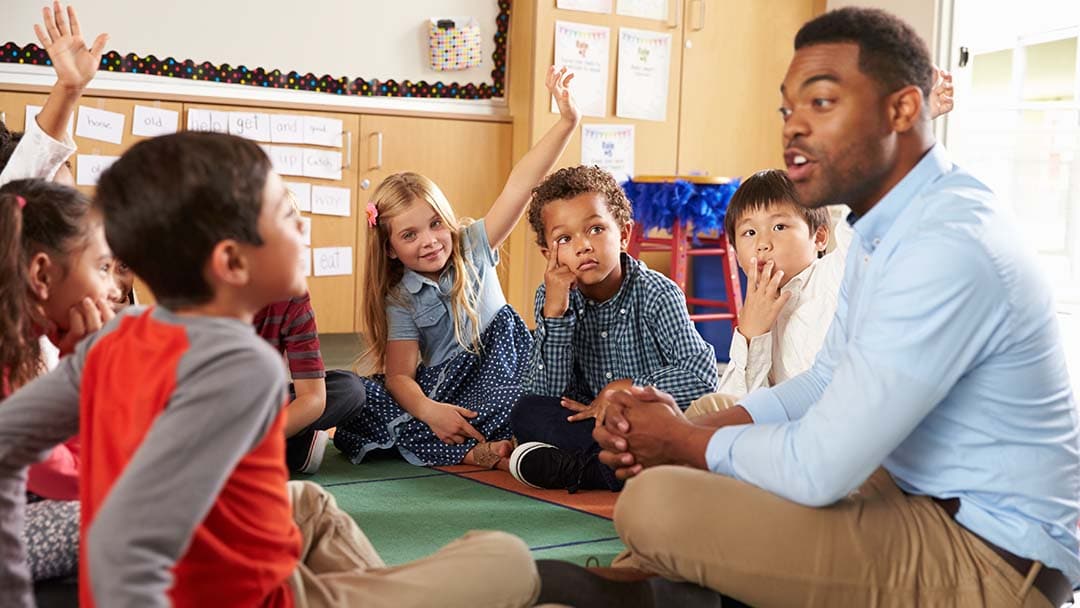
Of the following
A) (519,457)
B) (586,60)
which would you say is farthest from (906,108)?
(586,60)

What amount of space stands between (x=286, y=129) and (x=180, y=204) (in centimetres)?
311

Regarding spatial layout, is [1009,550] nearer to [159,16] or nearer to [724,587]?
[724,587]

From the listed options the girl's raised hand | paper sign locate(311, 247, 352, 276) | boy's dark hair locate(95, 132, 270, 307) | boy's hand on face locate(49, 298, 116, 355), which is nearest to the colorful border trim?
paper sign locate(311, 247, 352, 276)

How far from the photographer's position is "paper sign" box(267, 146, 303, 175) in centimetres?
396

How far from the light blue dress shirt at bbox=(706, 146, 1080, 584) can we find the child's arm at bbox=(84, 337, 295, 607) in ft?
2.10

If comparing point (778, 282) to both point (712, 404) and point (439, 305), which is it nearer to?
point (712, 404)

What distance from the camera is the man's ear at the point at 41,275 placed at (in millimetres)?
1450

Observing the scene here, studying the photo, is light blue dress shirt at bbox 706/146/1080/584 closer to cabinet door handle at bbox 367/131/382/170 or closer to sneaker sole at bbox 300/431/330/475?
sneaker sole at bbox 300/431/330/475

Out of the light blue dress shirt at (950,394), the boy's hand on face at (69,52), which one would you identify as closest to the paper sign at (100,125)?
the boy's hand on face at (69,52)

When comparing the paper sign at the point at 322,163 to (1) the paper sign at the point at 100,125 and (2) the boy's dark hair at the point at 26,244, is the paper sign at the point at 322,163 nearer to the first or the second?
(1) the paper sign at the point at 100,125

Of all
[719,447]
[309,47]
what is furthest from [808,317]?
[309,47]

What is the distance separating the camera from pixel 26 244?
1.46 metres

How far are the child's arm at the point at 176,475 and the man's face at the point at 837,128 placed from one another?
0.78 m

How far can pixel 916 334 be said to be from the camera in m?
1.23
